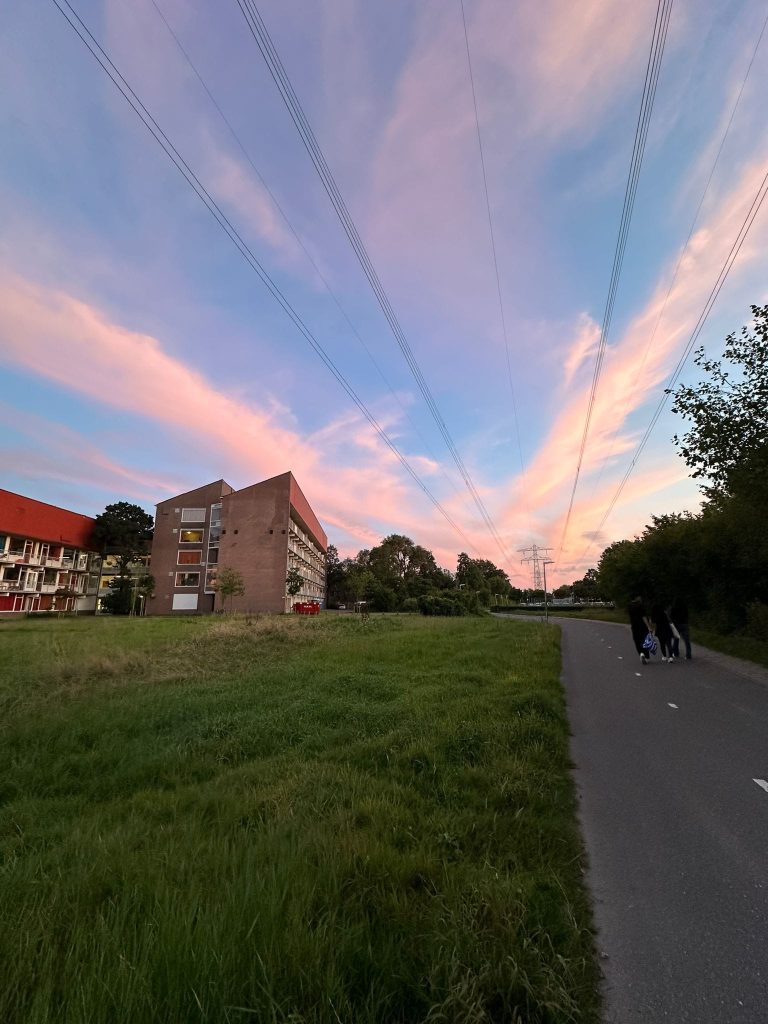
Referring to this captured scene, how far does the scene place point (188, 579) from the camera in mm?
67250

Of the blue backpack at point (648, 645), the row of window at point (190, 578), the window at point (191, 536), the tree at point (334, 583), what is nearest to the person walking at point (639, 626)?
the blue backpack at point (648, 645)

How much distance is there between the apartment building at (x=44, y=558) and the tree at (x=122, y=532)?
1784 millimetres

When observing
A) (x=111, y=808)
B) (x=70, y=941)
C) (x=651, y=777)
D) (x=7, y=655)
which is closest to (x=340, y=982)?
(x=70, y=941)

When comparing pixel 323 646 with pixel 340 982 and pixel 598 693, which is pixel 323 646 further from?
pixel 340 982

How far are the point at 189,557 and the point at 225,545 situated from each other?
267 inches

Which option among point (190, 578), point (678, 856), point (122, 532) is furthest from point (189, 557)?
point (678, 856)

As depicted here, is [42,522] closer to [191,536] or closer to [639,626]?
[191,536]

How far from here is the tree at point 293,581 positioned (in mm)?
66438

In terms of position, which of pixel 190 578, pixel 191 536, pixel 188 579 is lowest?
pixel 188 579

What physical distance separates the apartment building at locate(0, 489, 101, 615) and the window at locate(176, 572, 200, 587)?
639 inches

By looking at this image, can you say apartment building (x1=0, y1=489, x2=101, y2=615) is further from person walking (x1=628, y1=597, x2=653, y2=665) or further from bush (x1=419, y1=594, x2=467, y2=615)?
person walking (x1=628, y1=597, x2=653, y2=665)

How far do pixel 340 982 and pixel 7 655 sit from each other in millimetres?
19391

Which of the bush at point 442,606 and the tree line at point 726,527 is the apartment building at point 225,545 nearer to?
the bush at point 442,606

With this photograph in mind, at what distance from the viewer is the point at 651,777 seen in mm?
5359
